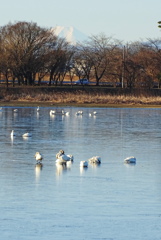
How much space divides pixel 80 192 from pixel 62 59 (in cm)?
7455

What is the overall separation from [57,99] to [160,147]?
38.9m

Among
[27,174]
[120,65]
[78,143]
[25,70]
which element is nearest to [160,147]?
[78,143]

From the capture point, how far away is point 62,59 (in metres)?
87.4

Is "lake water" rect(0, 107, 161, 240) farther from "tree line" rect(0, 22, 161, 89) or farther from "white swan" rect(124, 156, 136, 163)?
"tree line" rect(0, 22, 161, 89)

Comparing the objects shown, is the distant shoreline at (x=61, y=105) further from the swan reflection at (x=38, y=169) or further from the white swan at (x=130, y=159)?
the swan reflection at (x=38, y=169)

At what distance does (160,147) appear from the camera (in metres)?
21.8

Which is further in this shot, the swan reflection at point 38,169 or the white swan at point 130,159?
the white swan at point 130,159

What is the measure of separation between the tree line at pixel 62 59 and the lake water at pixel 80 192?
55302 millimetres

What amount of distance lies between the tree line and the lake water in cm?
A: 5530

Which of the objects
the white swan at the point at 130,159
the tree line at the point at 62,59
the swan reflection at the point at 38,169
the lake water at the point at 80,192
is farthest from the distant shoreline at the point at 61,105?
the swan reflection at the point at 38,169

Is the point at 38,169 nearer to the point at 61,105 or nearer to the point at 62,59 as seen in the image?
the point at 61,105

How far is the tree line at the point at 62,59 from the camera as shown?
7912 centimetres

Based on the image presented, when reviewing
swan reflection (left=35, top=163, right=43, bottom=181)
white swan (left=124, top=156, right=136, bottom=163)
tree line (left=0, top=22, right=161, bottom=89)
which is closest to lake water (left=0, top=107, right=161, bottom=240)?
swan reflection (left=35, top=163, right=43, bottom=181)

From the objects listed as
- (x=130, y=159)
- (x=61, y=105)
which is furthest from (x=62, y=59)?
(x=130, y=159)
